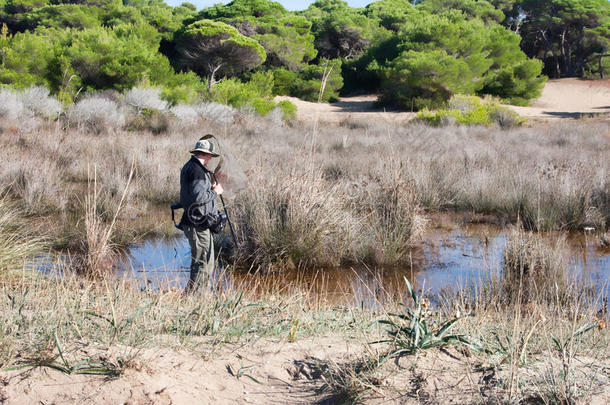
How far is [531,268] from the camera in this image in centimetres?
628

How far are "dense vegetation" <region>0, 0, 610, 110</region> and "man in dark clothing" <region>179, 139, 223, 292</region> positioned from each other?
15284 mm

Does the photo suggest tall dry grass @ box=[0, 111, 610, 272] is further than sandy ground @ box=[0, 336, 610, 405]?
Yes

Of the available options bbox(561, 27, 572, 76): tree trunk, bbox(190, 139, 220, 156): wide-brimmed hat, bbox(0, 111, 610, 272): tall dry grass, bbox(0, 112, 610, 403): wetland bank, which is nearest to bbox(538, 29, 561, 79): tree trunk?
bbox(561, 27, 572, 76): tree trunk

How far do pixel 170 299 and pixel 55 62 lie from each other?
22377 mm

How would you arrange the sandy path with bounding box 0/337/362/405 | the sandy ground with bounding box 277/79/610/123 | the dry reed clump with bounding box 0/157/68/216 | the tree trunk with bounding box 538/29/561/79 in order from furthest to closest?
the tree trunk with bounding box 538/29/561/79 < the sandy ground with bounding box 277/79/610/123 < the dry reed clump with bounding box 0/157/68/216 < the sandy path with bounding box 0/337/362/405

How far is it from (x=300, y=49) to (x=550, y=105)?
607 inches

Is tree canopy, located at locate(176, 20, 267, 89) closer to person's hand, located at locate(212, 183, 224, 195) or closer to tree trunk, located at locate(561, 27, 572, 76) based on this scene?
tree trunk, located at locate(561, 27, 572, 76)

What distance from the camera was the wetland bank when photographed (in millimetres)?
3391

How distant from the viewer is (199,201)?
591 centimetres

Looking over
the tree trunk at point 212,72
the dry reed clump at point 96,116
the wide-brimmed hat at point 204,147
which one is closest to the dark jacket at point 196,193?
the wide-brimmed hat at point 204,147

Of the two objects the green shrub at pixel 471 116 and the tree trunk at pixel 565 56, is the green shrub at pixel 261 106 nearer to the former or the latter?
the green shrub at pixel 471 116

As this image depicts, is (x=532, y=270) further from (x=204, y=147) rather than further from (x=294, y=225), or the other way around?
(x=204, y=147)

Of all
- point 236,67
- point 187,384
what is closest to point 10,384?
point 187,384

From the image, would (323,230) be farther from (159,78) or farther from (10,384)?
(159,78)
